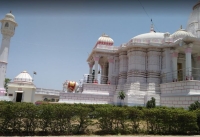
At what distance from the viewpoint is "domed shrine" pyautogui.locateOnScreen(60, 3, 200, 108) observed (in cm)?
1992

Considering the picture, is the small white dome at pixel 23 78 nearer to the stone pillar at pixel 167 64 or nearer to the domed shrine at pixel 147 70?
the domed shrine at pixel 147 70

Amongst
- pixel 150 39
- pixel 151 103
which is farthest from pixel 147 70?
pixel 151 103

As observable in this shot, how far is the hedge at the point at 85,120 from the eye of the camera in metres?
8.01

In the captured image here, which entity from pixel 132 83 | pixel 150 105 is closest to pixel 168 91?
pixel 150 105

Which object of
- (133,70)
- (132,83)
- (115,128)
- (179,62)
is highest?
(179,62)

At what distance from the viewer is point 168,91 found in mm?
18922

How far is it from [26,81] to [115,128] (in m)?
28.1

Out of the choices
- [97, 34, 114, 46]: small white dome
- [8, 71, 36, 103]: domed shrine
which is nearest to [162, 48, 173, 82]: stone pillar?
[97, 34, 114, 46]: small white dome

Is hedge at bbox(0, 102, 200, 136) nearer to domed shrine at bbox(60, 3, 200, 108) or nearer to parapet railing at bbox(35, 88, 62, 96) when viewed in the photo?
domed shrine at bbox(60, 3, 200, 108)

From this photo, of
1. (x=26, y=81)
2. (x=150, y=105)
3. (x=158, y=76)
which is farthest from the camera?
(x=26, y=81)

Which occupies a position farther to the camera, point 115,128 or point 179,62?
point 179,62

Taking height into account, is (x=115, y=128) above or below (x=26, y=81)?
below

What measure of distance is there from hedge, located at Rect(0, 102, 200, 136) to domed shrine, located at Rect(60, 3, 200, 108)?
909cm

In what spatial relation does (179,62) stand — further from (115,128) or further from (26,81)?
(26,81)
